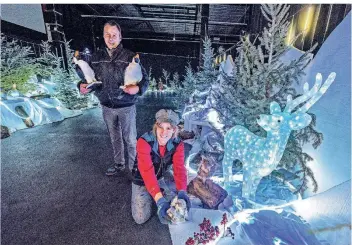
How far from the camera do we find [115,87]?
2904 mm

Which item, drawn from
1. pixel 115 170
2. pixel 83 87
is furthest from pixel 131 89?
pixel 115 170

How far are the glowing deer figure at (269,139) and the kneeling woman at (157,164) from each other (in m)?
0.69

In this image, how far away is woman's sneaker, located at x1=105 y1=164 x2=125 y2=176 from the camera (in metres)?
3.21

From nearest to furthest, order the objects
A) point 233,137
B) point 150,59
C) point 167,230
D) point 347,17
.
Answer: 1. point 167,230
2. point 347,17
3. point 233,137
4. point 150,59

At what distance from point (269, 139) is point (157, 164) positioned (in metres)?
1.18

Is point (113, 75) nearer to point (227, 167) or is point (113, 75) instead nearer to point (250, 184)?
point (227, 167)

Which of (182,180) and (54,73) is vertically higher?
(54,73)

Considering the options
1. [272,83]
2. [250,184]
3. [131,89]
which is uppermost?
[272,83]

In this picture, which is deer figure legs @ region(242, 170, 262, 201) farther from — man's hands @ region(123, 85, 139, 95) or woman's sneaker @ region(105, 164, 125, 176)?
woman's sneaker @ region(105, 164, 125, 176)

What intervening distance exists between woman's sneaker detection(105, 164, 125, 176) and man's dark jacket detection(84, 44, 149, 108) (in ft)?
3.14

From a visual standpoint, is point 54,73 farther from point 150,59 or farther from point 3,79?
point 150,59

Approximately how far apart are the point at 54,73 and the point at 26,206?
A: 20.7 ft

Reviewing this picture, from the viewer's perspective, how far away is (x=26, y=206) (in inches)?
98.2

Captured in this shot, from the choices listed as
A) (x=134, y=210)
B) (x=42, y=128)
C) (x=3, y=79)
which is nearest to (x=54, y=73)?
(x=3, y=79)
